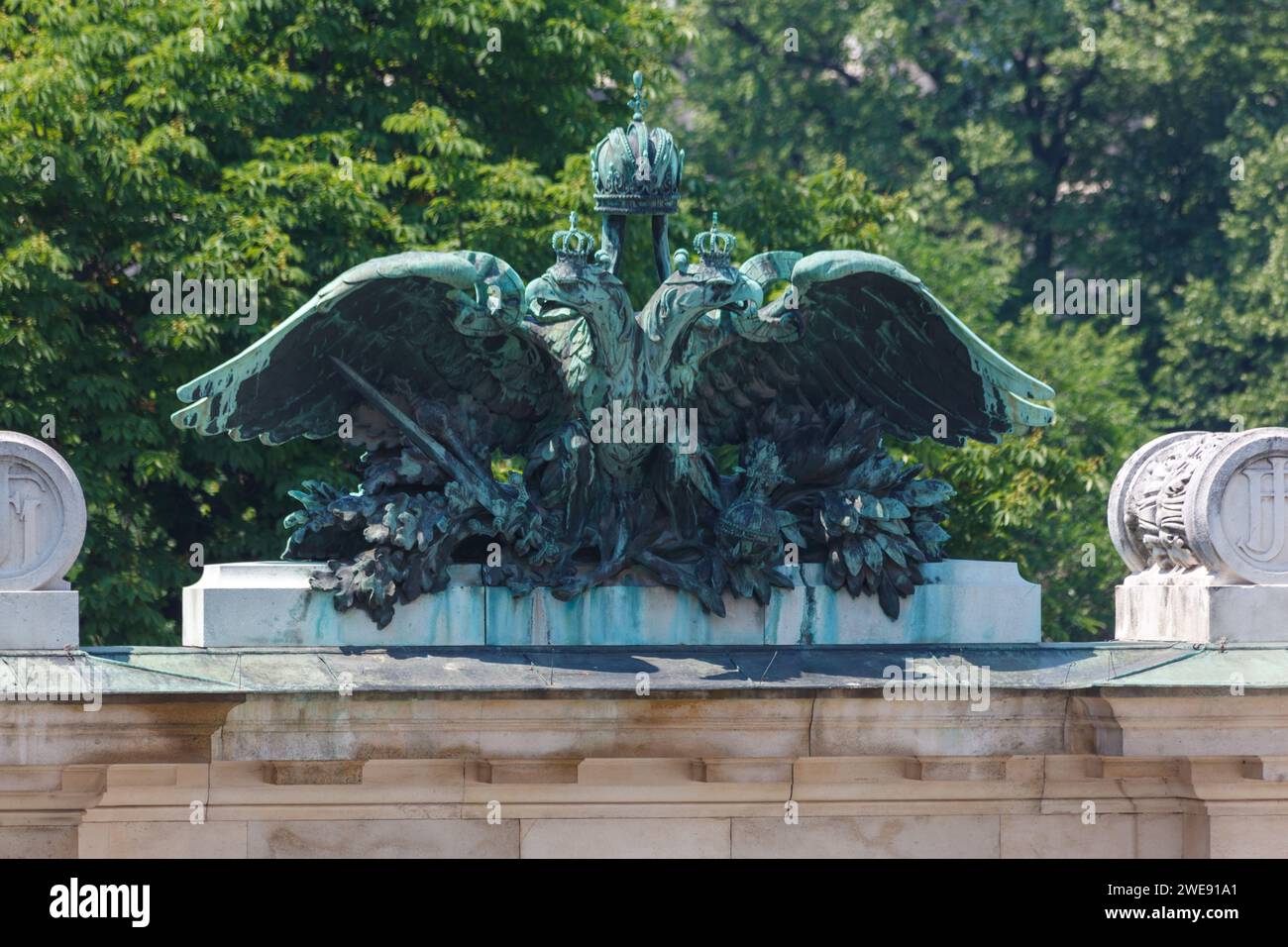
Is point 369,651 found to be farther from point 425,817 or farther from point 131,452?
point 131,452

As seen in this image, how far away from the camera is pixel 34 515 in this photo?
13602 millimetres

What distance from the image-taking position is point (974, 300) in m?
29.1

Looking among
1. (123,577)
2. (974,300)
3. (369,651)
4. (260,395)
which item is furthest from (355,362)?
(974,300)

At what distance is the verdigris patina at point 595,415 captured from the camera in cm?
1450

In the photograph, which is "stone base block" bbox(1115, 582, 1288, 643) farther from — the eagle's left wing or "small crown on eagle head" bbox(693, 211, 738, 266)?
"small crown on eagle head" bbox(693, 211, 738, 266)

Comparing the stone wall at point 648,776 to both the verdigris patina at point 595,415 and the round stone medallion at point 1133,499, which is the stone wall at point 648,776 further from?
the round stone medallion at point 1133,499

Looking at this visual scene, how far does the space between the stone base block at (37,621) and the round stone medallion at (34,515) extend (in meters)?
0.07

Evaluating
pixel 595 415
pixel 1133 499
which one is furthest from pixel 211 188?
pixel 1133 499

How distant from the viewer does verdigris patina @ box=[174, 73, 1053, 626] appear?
47.6ft

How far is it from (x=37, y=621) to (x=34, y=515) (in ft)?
1.79

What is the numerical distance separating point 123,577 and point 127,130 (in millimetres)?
3862

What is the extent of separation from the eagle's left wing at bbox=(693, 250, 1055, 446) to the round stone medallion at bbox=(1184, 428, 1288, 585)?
104 cm

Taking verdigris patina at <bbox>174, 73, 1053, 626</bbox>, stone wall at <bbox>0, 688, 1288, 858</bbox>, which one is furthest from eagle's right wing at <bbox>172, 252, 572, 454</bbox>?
stone wall at <bbox>0, 688, 1288, 858</bbox>

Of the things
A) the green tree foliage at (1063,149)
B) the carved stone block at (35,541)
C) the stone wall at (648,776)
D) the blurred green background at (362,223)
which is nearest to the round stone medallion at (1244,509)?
the stone wall at (648,776)
